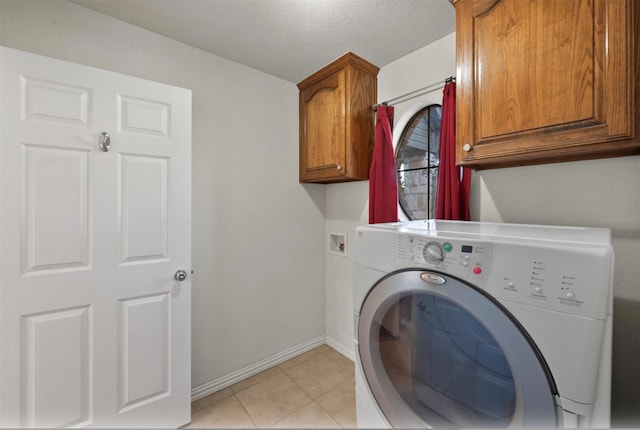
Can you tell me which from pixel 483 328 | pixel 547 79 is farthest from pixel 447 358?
pixel 547 79

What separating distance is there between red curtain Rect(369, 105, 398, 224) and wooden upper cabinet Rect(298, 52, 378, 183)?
15 cm

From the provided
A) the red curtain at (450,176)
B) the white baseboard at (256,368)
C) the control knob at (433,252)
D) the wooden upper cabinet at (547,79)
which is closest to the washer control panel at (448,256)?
the control knob at (433,252)

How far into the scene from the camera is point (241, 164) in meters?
2.00

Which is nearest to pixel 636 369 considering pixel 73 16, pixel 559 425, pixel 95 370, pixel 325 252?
pixel 559 425

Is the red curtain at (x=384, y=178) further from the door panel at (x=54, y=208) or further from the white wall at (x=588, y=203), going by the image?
the door panel at (x=54, y=208)

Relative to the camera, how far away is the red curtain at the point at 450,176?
1.47m

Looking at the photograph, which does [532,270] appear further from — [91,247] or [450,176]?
[91,247]

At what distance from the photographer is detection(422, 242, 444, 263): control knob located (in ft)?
2.70

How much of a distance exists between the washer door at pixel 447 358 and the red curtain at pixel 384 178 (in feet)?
2.96

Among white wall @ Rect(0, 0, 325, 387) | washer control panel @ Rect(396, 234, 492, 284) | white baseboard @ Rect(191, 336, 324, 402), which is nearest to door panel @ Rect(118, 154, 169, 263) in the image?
white wall @ Rect(0, 0, 325, 387)

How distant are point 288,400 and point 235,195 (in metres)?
1.46

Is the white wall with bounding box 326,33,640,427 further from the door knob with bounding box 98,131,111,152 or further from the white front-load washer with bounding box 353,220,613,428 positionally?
the door knob with bounding box 98,131,111,152

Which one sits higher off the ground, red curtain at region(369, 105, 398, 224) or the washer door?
red curtain at region(369, 105, 398, 224)

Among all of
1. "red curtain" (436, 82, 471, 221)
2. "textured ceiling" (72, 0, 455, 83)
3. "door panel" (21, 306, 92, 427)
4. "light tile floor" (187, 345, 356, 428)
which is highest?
"textured ceiling" (72, 0, 455, 83)
